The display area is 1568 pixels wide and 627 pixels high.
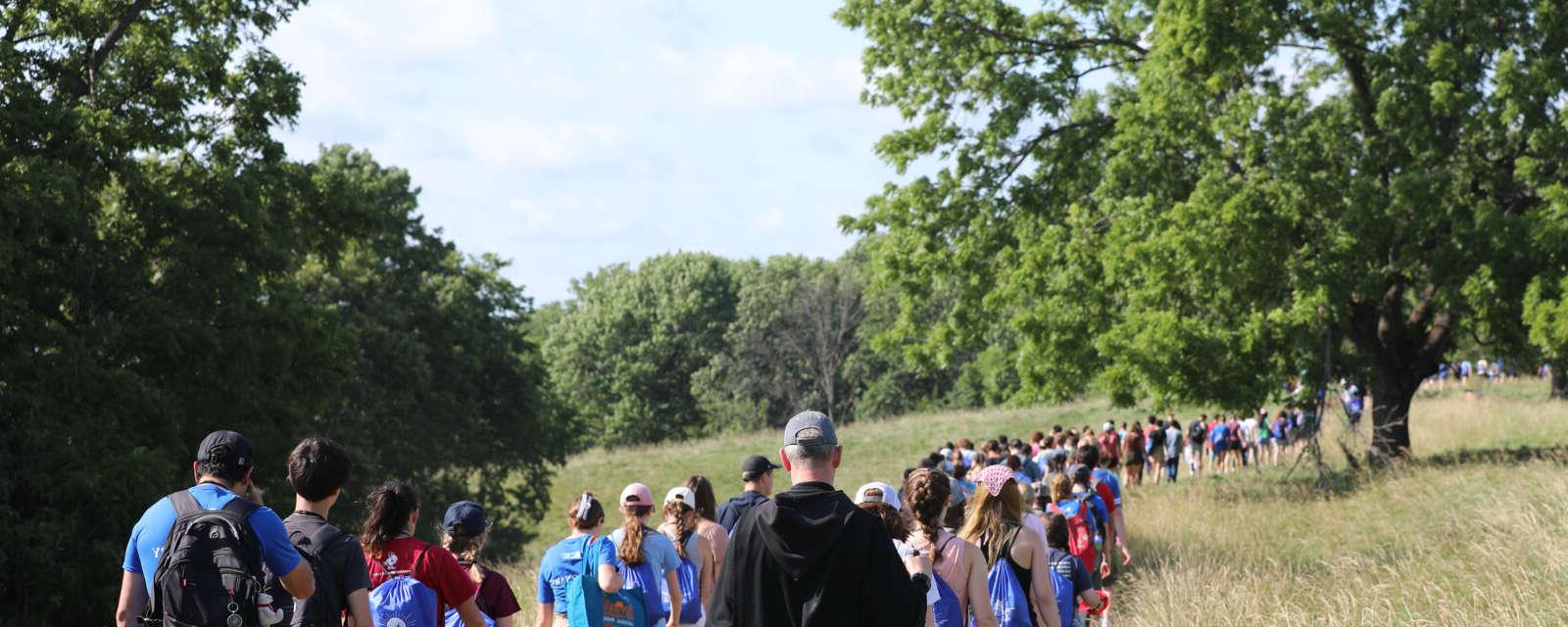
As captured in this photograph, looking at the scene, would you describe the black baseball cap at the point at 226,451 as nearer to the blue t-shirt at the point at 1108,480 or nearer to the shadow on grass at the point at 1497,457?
the blue t-shirt at the point at 1108,480

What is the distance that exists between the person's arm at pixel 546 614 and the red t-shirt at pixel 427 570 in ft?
4.88

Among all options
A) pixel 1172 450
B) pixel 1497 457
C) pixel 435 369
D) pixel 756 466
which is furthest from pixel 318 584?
pixel 435 369

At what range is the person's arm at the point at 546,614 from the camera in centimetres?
727

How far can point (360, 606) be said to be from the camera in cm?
526

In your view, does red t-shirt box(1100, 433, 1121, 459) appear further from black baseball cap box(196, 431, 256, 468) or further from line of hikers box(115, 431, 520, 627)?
black baseball cap box(196, 431, 256, 468)

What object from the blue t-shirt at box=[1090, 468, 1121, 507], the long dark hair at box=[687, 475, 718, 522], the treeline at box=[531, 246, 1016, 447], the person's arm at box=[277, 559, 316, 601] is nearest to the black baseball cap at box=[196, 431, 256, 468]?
the person's arm at box=[277, 559, 316, 601]

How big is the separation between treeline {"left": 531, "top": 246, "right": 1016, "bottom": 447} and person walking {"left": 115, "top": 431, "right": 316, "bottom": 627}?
69106mm

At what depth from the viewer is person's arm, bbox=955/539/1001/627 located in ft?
18.9

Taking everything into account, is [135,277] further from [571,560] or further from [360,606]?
[360,606]

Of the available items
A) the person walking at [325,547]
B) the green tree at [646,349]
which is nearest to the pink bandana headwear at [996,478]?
the person walking at [325,547]

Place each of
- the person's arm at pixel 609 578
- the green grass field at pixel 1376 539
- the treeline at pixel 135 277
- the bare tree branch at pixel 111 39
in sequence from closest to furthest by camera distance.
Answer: the person's arm at pixel 609 578 → the green grass field at pixel 1376 539 → the treeline at pixel 135 277 → the bare tree branch at pixel 111 39

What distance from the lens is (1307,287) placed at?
70.7 feet

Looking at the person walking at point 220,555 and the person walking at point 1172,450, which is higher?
the person walking at point 220,555

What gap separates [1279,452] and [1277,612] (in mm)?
22698
